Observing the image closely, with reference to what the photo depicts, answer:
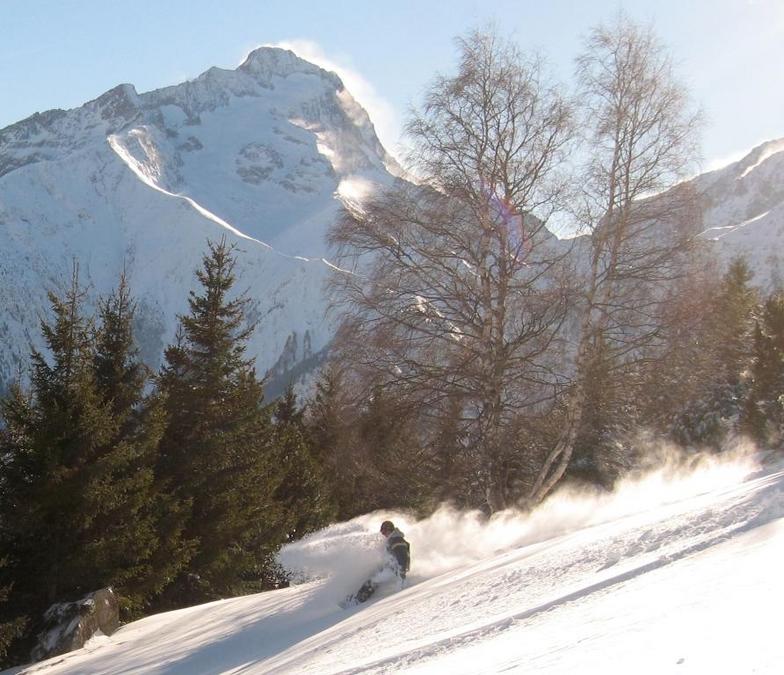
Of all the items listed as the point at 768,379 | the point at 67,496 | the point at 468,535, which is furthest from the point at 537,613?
the point at 768,379

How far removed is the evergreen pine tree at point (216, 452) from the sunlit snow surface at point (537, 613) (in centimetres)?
598

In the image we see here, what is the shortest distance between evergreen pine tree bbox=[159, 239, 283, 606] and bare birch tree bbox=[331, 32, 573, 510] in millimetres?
8053

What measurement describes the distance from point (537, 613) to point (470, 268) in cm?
805

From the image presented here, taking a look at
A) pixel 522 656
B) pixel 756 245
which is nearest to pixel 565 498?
pixel 522 656

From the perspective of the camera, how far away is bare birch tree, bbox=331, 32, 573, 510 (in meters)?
11.5

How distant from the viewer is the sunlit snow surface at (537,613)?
3.14m

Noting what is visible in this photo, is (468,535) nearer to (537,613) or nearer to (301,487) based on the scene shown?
(537,613)

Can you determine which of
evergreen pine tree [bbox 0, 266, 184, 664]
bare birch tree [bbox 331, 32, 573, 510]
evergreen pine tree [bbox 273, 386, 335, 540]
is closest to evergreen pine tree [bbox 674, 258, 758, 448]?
evergreen pine tree [bbox 273, 386, 335, 540]

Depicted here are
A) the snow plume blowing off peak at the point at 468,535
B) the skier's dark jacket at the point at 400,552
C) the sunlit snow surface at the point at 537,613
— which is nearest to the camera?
the sunlit snow surface at the point at 537,613

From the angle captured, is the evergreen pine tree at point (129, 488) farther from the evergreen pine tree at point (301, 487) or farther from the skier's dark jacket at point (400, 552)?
the evergreen pine tree at point (301, 487)

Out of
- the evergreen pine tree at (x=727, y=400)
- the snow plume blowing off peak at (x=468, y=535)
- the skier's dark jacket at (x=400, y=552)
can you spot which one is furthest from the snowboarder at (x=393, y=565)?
the evergreen pine tree at (x=727, y=400)

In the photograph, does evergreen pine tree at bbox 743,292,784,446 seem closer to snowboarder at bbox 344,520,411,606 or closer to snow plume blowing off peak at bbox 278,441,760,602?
snow plume blowing off peak at bbox 278,441,760,602

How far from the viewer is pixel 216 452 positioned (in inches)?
732

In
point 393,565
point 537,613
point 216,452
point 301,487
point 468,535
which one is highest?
point 216,452
